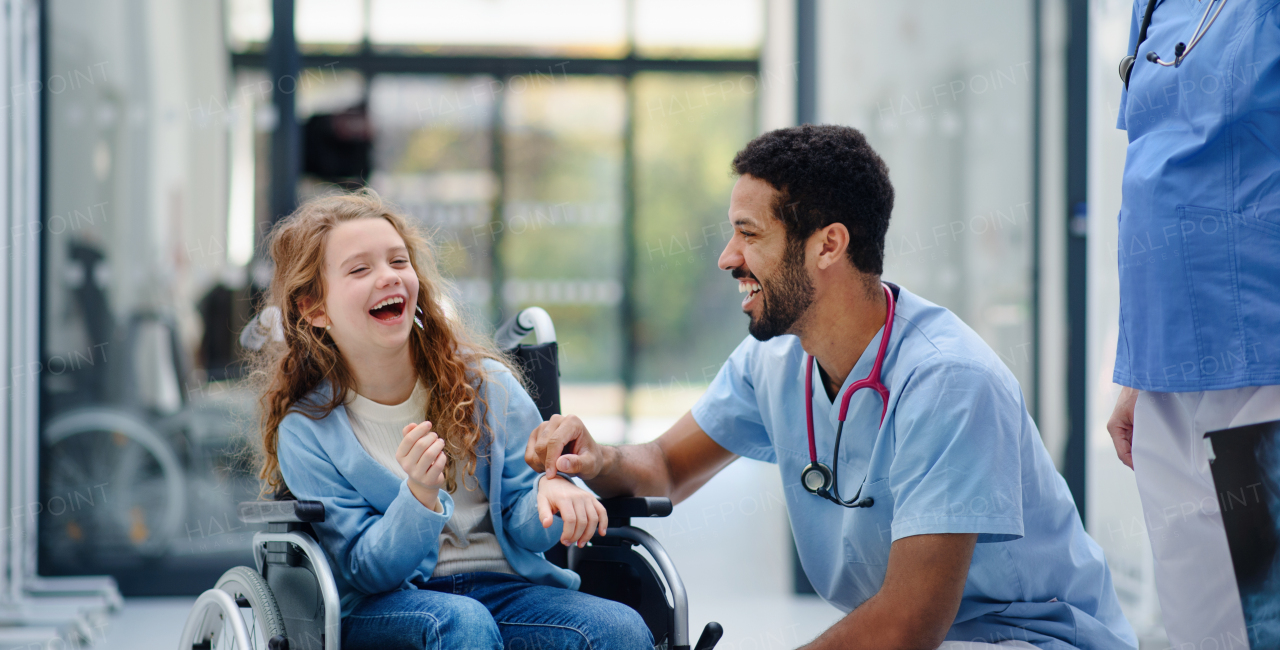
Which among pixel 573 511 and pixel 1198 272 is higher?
pixel 1198 272

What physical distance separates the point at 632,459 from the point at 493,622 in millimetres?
363

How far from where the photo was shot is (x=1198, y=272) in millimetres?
1182

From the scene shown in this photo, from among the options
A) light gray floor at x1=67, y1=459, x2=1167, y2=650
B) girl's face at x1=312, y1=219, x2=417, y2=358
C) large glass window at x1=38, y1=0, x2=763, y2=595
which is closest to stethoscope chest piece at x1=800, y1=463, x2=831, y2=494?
girl's face at x1=312, y1=219, x2=417, y2=358

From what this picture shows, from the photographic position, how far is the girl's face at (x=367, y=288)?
1.39 meters

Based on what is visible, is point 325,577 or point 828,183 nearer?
point 325,577

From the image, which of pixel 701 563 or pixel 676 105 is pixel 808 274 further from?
pixel 676 105

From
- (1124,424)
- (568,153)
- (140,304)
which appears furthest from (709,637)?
(568,153)

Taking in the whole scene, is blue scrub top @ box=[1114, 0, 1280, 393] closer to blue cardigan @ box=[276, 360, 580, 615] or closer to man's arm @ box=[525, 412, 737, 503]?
man's arm @ box=[525, 412, 737, 503]

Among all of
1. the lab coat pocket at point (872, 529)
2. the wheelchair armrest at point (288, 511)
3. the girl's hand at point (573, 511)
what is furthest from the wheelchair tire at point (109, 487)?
the lab coat pocket at point (872, 529)

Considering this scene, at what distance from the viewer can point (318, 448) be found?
1.38m

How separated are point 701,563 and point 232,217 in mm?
2173

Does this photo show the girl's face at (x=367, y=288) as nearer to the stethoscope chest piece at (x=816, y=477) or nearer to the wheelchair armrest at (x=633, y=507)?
the wheelchair armrest at (x=633, y=507)

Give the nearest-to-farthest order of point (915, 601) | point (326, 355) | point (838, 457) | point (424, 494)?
point (915, 601) < point (424, 494) < point (838, 457) < point (326, 355)

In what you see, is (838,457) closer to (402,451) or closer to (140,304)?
(402,451)
